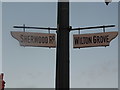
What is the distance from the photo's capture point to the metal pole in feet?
12.5

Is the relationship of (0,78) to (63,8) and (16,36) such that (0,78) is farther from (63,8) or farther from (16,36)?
(63,8)

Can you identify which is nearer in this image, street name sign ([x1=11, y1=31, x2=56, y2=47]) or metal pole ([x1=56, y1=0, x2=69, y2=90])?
metal pole ([x1=56, y1=0, x2=69, y2=90])

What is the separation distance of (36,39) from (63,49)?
44.7 inches

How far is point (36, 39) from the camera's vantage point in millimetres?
4945

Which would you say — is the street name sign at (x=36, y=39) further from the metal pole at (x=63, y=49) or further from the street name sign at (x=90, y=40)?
the metal pole at (x=63, y=49)

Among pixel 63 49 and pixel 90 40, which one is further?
pixel 90 40

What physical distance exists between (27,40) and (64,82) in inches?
59.3

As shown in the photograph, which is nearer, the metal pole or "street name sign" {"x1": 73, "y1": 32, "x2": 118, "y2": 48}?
the metal pole

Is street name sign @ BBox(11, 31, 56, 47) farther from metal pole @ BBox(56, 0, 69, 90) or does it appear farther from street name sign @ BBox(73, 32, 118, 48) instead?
metal pole @ BBox(56, 0, 69, 90)

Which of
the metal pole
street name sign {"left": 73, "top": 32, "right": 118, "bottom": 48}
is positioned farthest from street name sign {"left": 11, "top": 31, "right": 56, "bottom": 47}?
the metal pole

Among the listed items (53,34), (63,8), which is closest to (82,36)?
(53,34)

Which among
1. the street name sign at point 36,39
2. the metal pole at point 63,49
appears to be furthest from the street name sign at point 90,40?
the metal pole at point 63,49

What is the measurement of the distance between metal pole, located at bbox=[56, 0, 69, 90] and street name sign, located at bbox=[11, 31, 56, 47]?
2.80 ft

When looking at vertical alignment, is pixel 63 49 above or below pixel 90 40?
below
